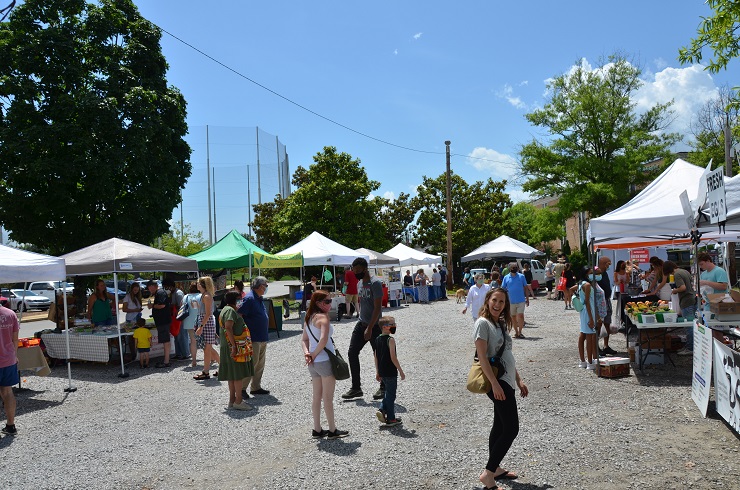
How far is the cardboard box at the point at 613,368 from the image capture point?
27.6 feet

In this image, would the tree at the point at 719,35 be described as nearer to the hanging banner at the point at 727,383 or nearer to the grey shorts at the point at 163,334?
the hanging banner at the point at 727,383

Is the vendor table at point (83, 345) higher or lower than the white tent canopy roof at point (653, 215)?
lower

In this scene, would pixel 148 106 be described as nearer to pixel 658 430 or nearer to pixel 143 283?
pixel 143 283

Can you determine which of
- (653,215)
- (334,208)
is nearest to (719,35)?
(653,215)

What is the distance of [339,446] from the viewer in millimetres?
5926

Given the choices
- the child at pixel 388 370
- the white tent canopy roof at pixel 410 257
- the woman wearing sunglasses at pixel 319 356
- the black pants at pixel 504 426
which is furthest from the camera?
the white tent canopy roof at pixel 410 257

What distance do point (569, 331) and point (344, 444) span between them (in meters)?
9.47

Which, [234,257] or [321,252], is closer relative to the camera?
[234,257]

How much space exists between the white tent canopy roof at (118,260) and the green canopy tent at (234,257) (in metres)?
4.29

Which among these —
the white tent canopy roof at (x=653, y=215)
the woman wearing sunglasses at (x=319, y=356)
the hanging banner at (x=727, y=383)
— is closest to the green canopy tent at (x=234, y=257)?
the white tent canopy roof at (x=653, y=215)

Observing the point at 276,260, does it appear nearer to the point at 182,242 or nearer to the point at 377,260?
the point at 377,260

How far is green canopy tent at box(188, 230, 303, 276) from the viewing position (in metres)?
16.7

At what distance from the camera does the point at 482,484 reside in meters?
4.70

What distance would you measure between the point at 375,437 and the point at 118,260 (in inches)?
271
